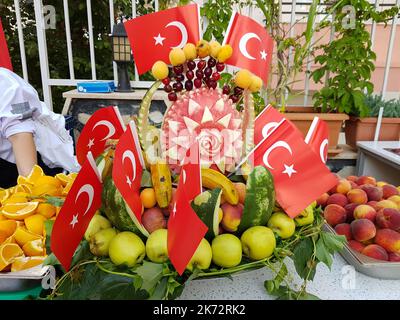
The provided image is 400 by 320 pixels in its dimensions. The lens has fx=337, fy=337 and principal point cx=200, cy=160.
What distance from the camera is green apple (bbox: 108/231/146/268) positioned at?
1.75 feet

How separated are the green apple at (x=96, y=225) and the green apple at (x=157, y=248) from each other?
0.37 feet

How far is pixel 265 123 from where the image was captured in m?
0.73

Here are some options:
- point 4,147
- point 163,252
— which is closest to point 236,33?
point 163,252

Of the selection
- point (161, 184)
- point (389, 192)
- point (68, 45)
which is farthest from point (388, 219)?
point (68, 45)

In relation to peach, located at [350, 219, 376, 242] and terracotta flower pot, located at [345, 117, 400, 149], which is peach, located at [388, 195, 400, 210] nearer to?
peach, located at [350, 219, 376, 242]

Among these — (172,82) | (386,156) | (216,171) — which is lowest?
(386,156)

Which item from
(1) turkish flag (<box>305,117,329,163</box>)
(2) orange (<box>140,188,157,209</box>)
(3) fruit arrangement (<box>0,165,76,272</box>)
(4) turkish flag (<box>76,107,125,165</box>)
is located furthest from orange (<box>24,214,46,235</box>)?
(1) turkish flag (<box>305,117,329,163</box>)

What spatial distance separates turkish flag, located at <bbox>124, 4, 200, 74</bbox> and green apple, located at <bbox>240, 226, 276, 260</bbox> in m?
0.38

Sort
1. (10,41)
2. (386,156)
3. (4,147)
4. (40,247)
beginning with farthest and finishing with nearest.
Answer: (10,41) < (386,156) < (4,147) < (40,247)

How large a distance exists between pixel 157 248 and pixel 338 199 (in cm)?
54

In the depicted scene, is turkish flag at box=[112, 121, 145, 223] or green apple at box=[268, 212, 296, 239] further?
green apple at box=[268, 212, 296, 239]
